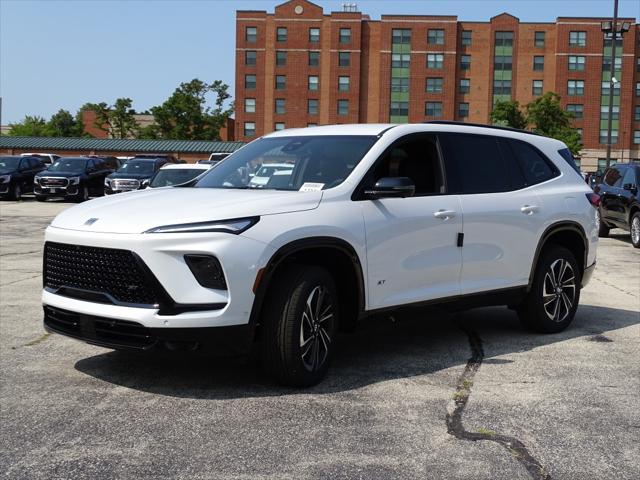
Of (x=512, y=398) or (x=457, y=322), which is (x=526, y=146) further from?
(x=512, y=398)

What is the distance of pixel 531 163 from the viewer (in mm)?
7125

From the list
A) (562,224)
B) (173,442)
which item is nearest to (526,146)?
(562,224)

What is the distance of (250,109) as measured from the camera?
8069cm

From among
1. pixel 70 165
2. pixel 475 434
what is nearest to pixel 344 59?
pixel 70 165

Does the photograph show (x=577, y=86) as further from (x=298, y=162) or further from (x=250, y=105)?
(x=298, y=162)

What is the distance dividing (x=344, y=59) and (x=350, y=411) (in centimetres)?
7579

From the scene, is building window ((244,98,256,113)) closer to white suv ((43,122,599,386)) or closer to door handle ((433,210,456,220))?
white suv ((43,122,599,386))

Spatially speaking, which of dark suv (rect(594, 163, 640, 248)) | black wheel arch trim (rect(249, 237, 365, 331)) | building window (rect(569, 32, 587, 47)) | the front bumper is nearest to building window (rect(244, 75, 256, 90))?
building window (rect(569, 32, 587, 47))

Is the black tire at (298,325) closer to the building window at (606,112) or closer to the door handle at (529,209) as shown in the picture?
the door handle at (529,209)

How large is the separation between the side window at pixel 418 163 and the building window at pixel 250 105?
7600 centimetres

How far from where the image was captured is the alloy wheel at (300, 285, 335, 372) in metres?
5.02

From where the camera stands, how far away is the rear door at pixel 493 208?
6.23m

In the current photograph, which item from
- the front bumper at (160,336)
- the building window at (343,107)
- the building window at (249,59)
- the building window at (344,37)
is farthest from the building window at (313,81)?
the front bumper at (160,336)

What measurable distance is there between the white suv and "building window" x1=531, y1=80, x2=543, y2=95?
74856 millimetres
